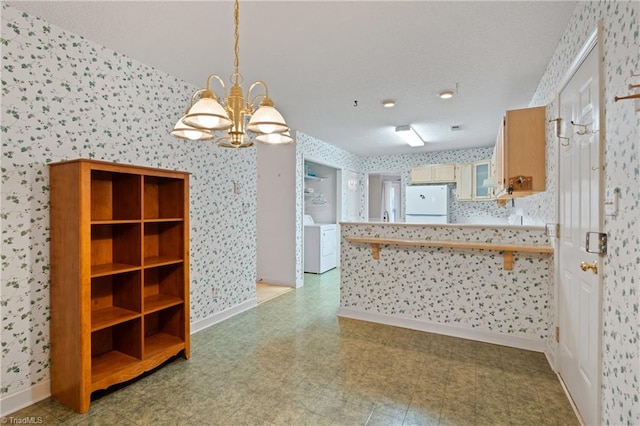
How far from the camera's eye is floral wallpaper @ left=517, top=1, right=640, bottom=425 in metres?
1.29

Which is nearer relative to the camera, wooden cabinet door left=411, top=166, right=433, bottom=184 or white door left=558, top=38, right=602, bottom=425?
white door left=558, top=38, right=602, bottom=425

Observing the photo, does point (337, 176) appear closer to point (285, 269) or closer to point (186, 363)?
point (285, 269)

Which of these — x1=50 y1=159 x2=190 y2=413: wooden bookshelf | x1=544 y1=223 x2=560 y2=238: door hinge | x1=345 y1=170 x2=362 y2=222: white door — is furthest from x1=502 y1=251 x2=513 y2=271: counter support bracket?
x1=345 y1=170 x2=362 y2=222: white door

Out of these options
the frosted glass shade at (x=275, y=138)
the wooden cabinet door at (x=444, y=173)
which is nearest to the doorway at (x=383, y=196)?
the wooden cabinet door at (x=444, y=173)

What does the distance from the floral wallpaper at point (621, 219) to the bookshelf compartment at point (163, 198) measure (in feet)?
9.10

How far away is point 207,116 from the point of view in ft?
4.68

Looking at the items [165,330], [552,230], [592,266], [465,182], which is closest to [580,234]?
[592,266]

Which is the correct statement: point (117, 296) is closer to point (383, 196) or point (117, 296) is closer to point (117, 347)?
point (117, 347)

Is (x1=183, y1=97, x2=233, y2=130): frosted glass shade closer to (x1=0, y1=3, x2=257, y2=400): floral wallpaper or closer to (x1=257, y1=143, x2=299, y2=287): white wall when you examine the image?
(x1=0, y1=3, x2=257, y2=400): floral wallpaper

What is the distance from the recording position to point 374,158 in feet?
24.2

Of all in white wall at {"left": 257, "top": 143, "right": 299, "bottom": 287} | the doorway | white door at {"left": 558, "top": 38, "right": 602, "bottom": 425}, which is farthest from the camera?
the doorway

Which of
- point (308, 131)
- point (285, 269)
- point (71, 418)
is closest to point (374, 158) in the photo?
point (308, 131)

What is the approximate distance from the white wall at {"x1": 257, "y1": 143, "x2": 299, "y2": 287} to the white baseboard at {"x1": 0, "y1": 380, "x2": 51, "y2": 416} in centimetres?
320

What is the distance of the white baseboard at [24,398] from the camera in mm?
1983
